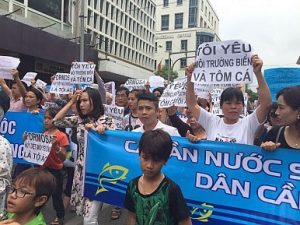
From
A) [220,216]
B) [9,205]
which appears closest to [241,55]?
[220,216]

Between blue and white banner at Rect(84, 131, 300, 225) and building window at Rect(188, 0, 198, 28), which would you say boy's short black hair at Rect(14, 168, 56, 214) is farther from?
building window at Rect(188, 0, 198, 28)

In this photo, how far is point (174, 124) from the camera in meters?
4.86

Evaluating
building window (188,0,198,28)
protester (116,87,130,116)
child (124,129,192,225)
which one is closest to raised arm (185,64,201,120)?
child (124,129,192,225)

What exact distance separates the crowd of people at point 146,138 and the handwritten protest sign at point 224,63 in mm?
119

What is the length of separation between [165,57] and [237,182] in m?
66.9

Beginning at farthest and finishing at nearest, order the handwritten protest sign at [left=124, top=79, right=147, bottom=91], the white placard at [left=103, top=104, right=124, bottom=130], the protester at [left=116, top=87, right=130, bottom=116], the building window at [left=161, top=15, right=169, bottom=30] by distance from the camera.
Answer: the building window at [left=161, top=15, right=169, bottom=30] → the handwritten protest sign at [left=124, top=79, right=147, bottom=91] → the protester at [left=116, top=87, right=130, bottom=116] → the white placard at [left=103, top=104, right=124, bottom=130]

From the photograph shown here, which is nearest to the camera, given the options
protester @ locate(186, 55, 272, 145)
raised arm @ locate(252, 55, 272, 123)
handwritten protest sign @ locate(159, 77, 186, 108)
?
raised arm @ locate(252, 55, 272, 123)

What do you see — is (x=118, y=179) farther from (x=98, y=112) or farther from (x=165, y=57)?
(x=165, y=57)

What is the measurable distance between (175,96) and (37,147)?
179cm

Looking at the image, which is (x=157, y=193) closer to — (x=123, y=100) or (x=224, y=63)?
(x=224, y=63)

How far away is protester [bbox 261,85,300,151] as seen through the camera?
2.94 metres

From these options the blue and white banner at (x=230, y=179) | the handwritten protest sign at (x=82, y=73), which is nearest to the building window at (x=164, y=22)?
the handwritten protest sign at (x=82, y=73)

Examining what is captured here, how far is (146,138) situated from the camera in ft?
8.42

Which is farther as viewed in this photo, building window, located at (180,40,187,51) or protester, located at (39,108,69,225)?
building window, located at (180,40,187,51)
